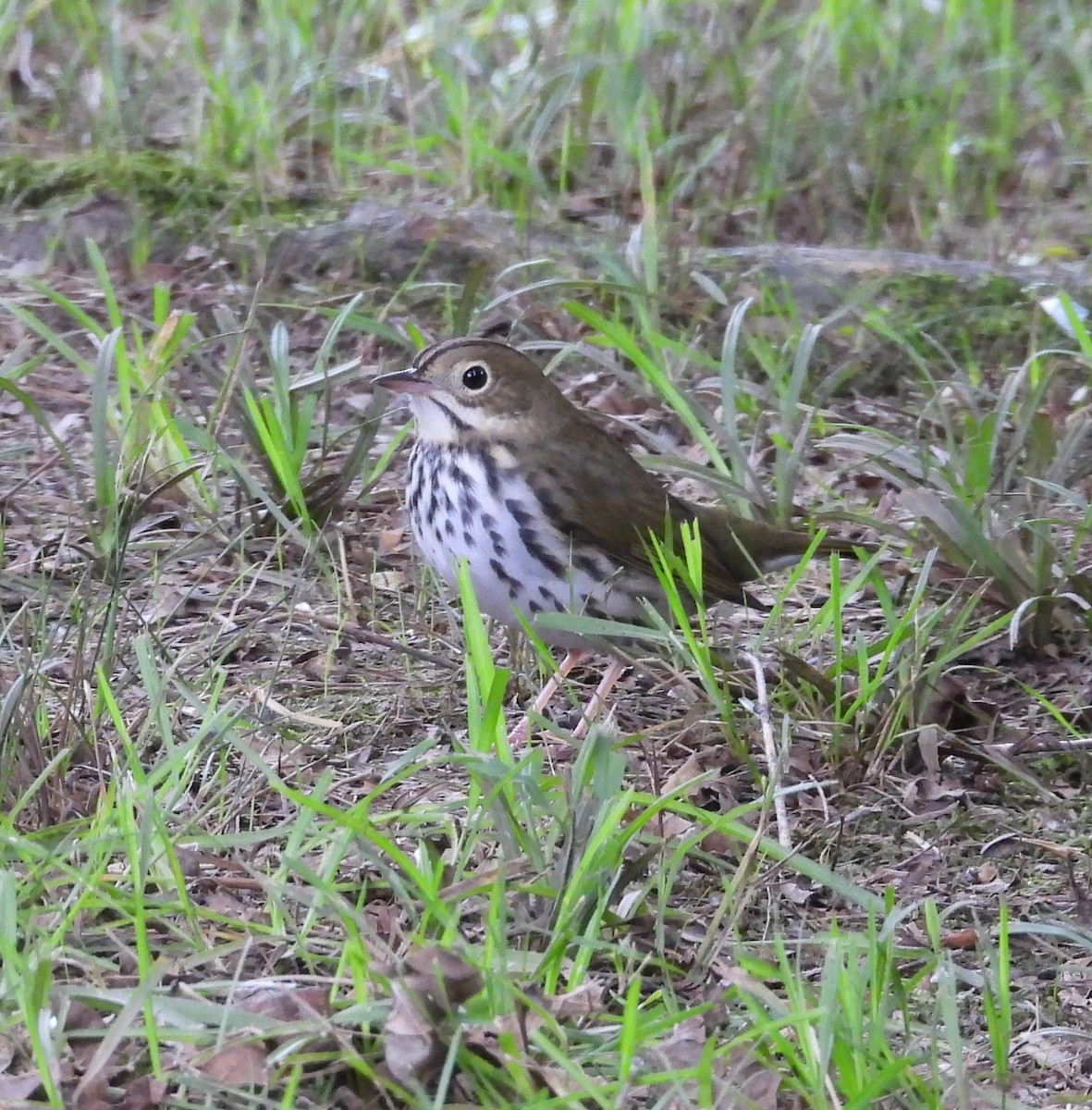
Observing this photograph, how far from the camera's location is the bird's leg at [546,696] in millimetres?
3518

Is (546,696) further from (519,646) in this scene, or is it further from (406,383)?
(406,383)

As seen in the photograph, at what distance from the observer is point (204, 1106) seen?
215cm

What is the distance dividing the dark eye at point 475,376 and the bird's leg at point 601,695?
0.65 m

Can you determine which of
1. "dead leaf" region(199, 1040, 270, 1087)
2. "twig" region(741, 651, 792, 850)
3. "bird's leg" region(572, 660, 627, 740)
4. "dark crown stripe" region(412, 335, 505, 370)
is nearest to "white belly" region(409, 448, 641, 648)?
"bird's leg" region(572, 660, 627, 740)

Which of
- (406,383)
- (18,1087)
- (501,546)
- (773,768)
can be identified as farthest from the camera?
(406,383)

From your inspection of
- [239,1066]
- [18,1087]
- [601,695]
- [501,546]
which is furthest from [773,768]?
[18,1087]

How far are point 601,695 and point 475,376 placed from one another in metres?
0.74

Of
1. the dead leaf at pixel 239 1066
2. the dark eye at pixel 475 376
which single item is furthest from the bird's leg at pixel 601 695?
the dead leaf at pixel 239 1066

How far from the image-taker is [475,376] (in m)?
3.90

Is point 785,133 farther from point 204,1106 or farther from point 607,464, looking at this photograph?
point 204,1106

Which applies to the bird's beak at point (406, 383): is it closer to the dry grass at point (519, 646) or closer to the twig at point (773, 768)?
the dry grass at point (519, 646)

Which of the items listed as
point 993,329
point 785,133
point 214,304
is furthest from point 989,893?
point 785,133

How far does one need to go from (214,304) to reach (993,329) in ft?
7.38

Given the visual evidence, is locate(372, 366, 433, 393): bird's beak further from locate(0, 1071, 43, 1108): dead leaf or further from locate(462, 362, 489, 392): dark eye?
locate(0, 1071, 43, 1108): dead leaf
